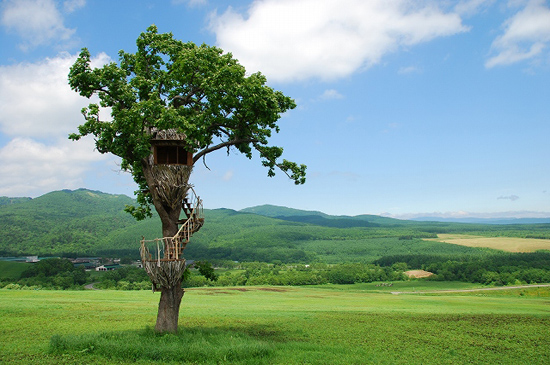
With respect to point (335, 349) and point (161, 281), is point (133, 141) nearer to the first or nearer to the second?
point (161, 281)

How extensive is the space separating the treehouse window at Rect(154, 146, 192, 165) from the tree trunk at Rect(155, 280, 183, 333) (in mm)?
7025

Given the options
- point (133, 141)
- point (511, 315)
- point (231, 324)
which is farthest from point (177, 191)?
point (511, 315)

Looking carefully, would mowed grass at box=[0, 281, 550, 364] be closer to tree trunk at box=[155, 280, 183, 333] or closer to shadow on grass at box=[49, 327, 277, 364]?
shadow on grass at box=[49, 327, 277, 364]

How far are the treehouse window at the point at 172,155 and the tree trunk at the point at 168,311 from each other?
23.0 ft

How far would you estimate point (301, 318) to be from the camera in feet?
101

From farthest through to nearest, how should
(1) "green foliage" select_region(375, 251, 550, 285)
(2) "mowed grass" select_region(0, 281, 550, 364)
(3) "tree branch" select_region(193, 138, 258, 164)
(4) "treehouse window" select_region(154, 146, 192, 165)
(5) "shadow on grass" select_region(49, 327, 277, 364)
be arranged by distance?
1. (1) "green foliage" select_region(375, 251, 550, 285)
2. (3) "tree branch" select_region(193, 138, 258, 164)
3. (4) "treehouse window" select_region(154, 146, 192, 165)
4. (2) "mowed grass" select_region(0, 281, 550, 364)
5. (5) "shadow on grass" select_region(49, 327, 277, 364)

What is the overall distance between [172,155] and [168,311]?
28.1ft

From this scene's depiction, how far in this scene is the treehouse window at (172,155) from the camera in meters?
22.3

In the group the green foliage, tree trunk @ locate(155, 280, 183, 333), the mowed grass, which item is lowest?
the green foliage

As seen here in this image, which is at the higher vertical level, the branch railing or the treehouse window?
the treehouse window

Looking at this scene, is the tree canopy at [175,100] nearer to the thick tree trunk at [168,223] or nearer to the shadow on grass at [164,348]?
the thick tree trunk at [168,223]

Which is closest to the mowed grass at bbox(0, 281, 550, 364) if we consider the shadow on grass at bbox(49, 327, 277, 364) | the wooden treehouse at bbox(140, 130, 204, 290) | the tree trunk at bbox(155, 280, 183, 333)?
the shadow on grass at bbox(49, 327, 277, 364)

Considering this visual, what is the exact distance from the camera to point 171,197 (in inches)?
845

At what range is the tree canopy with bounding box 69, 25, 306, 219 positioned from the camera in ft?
66.9
